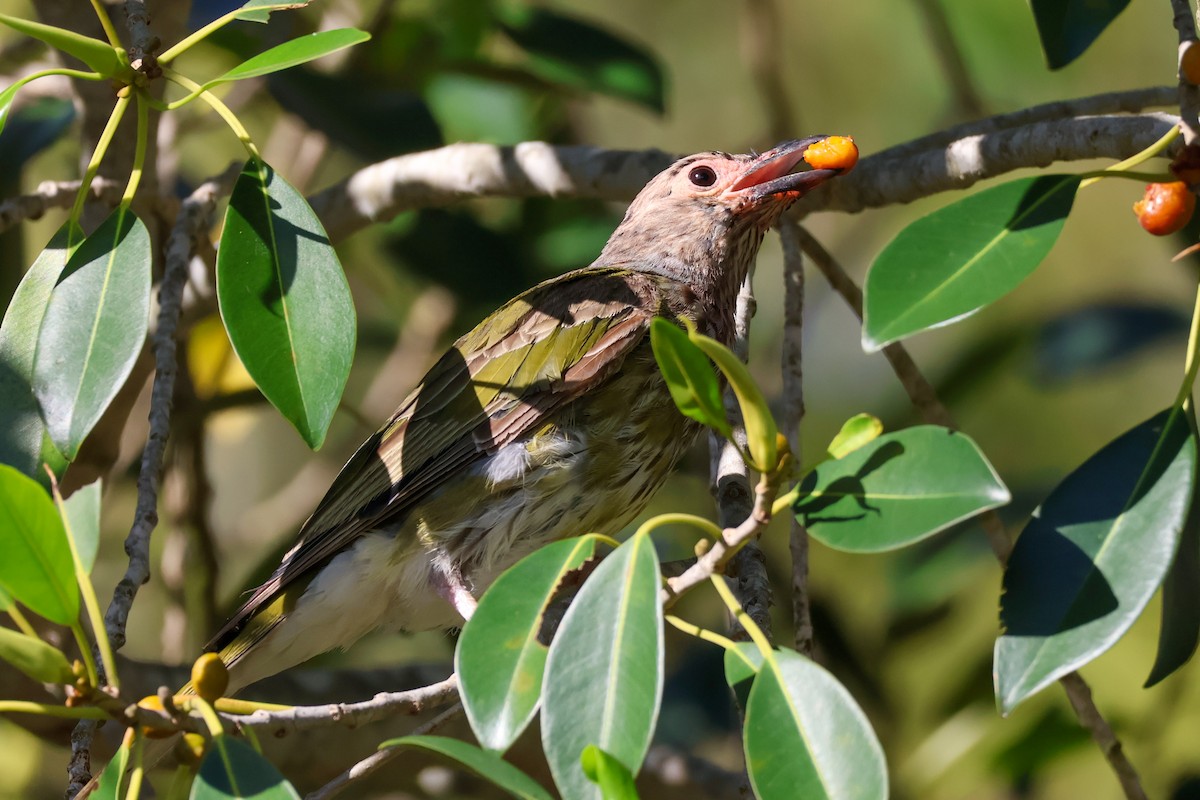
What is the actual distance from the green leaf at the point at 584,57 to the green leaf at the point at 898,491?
106 inches

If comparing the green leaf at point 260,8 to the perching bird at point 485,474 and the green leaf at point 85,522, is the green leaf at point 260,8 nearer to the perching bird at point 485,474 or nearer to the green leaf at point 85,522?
the green leaf at point 85,522

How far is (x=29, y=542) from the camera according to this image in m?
1.69

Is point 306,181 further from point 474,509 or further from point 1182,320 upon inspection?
point 1182,320

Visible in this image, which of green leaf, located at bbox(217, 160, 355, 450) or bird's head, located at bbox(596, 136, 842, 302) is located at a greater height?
green leaf, located at bbox(217, 160, 355, 450)

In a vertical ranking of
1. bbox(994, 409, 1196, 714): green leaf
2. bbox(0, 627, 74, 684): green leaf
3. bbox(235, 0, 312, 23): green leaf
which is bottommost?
bbox(994, 409, 1196, 714): green leaf

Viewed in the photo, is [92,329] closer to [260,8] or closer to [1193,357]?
[260,8]

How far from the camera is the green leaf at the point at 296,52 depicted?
2072 mm

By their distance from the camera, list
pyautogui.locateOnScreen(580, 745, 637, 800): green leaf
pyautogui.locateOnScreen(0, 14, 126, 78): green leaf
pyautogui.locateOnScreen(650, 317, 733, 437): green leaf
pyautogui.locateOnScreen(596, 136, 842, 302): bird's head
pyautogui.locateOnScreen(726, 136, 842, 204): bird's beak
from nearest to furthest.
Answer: pyautogui.locateOnScreen(580, 745, 637, 800): green leaf < pyautogui.locateOnScreen(650, 317, 733, 437): green leaf < pyautogui.locateOnScreen(0, 14, 126, 78): green leaf < pyautogui.locateOnScreen(726, 136, 842, 204): bird's beak < pyautogui.locateOnScreen(596, 136, 842, 302): bird's head

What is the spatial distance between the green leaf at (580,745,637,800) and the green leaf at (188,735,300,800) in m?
0.42

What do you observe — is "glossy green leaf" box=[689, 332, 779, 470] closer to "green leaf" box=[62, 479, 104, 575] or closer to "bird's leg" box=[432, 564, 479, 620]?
"green leaf" box=[62, 479, 104, 575]

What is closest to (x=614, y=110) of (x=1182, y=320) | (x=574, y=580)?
(x=1182, y=320)

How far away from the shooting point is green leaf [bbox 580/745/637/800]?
1556mm

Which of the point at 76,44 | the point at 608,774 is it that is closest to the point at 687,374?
the point at 608,774

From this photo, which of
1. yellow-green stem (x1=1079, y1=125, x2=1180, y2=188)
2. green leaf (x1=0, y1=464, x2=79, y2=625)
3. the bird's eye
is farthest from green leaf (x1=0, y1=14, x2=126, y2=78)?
the bird's eye
